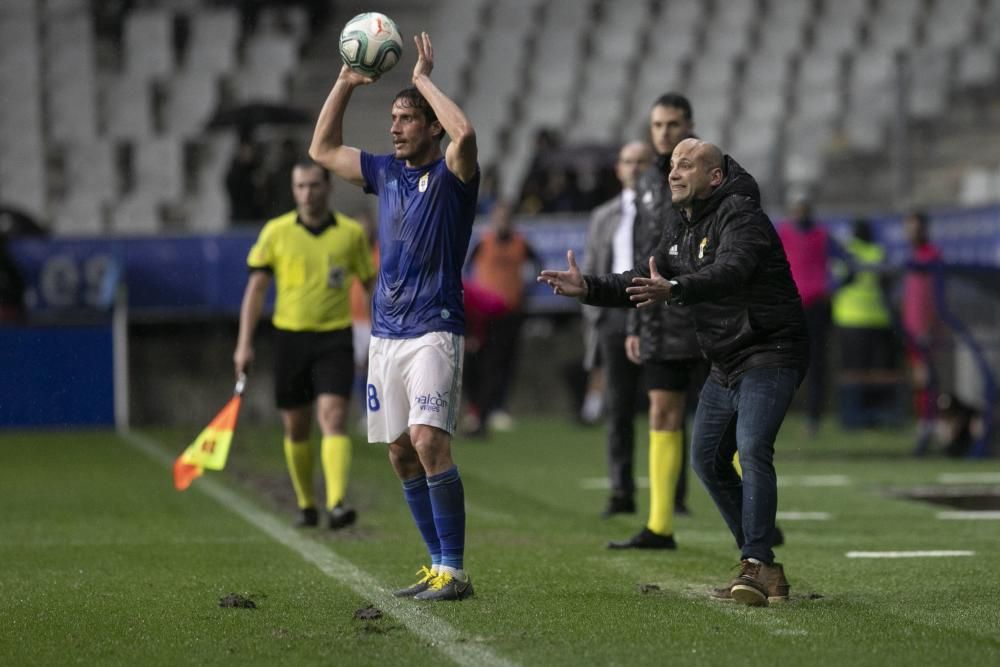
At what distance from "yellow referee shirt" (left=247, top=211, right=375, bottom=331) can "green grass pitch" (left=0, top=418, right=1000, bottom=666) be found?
1.19 m

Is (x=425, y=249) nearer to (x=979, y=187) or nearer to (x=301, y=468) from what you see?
(x=301, y=468)

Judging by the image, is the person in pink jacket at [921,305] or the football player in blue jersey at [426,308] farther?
the person in pink jacket at [921,305]

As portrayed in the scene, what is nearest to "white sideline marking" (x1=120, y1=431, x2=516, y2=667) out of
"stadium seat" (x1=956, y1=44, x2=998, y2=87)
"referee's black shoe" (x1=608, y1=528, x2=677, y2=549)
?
"referee's black shoe" (x1=608, y1=528, x2=677, y2=549)

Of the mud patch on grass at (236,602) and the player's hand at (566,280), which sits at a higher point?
the player's hand at (566,280)

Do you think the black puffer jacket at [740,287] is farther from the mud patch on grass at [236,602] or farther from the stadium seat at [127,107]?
the stadium seat at [127,107]

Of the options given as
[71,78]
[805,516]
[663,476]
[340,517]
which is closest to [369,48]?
[663,476]

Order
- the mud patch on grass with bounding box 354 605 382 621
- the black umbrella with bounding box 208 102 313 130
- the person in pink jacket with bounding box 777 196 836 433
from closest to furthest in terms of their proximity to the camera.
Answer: the mud patch on grass with bounding box 354 605 382 621 < the person in pink jacket with bounding box 777 196 836 433 < the black umbrella with bounding box 208 102 313 130

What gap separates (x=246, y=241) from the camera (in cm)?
1886

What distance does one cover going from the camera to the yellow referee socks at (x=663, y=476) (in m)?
9.24

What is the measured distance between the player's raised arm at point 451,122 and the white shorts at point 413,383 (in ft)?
2.22

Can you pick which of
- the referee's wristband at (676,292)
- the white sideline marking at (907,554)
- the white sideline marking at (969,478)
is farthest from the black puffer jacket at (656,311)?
the white sideline marking at (969,478)

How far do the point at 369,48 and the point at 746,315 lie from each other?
196cm

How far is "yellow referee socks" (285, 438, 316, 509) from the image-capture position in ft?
34.1

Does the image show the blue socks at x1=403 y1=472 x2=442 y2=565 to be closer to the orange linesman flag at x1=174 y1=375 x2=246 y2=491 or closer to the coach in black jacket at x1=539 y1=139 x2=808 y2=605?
the coach in black jacket at x1=539 y1=139 x2=808 y2=605
